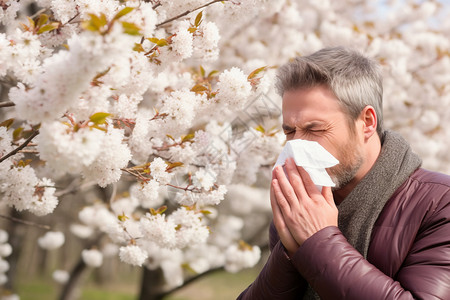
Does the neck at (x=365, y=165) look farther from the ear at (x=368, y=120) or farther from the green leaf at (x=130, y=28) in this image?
the green leaf at (x=130, y=28)

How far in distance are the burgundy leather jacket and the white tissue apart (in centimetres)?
21

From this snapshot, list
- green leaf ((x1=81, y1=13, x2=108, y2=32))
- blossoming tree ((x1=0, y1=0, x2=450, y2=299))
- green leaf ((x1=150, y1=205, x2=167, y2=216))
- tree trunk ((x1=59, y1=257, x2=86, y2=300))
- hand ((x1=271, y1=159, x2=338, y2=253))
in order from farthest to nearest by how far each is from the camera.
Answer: tree trunk ((x1=59, y1=257, x2=86, y2=300)) → green leaf ((x1=150, y1=205, x2=167, y2=216)) → hand ((x1=271, y1=159, x2=338, y2=253)) → blossoming tree ((x1=0, y1=0, x2=450, y2=299)) → green leaf ((x1=81, y1=13, x2=108, y2=32))

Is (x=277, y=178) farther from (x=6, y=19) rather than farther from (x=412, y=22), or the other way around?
(x=412, y=22)

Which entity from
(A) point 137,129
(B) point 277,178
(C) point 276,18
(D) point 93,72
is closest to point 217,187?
(A) point 137,129

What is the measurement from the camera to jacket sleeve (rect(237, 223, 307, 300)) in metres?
1.78

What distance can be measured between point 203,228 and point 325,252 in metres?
1.42

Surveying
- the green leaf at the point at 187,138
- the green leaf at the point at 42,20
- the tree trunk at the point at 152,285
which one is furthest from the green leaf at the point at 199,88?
the tree trunk at the point at 152,285

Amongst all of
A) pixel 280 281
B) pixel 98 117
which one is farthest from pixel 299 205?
pixel 98 117

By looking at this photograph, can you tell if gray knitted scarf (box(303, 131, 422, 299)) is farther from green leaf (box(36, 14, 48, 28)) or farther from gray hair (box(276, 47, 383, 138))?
green leaf (box(36, 14, 48, 28))

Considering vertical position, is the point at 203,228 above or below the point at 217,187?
below

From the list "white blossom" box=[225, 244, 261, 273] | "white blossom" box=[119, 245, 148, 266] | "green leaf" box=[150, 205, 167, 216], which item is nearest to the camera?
"green leaf" box=[150, 205, 167, 216]

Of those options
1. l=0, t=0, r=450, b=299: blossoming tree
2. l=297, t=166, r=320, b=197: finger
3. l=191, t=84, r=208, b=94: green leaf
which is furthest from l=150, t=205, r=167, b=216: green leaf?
l=297, t=166, r=320, b=197: finger

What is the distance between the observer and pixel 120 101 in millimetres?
2564

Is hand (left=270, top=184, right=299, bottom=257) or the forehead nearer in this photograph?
hand (left=270, top=184, right=299, bottom=257)
